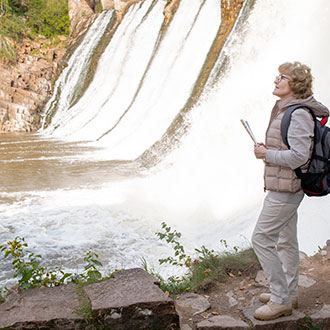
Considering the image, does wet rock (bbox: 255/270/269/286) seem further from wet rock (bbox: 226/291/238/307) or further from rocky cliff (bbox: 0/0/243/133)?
rocky cliff (bbox: 0/0/243/133)

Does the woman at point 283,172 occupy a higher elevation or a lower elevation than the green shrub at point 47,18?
lower

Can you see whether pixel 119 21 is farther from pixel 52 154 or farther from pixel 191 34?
pixel 52 154

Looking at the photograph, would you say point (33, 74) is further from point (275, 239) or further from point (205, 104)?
point (275, 239)

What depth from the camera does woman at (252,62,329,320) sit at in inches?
92.4

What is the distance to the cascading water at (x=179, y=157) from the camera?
566 cm

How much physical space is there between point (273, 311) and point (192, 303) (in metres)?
0.79

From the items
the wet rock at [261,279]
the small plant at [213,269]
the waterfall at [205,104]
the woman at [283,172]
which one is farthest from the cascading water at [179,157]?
the woman at [283,172]

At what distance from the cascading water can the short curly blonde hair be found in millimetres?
2319

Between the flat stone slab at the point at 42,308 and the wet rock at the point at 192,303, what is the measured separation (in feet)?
2.71

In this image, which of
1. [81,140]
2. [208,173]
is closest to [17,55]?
[81,140]

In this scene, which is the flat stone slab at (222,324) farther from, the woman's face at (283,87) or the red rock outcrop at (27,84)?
the red rock outcrop at (27,84)

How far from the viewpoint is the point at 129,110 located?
14398mm

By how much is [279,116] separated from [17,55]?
2063cm

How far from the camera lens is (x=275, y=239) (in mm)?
2568
